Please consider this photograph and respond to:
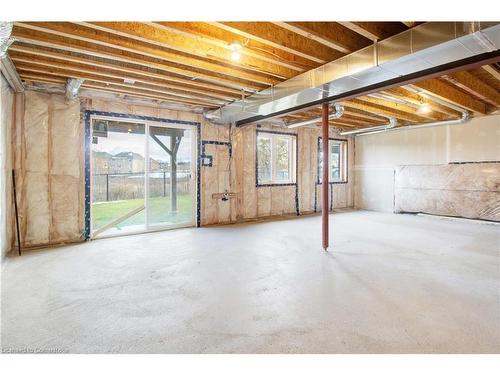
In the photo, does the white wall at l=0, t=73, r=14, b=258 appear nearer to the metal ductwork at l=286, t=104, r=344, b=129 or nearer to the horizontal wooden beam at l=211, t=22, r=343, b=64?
the horizontal wooden beam at l=211, t=22, r=343, b=64

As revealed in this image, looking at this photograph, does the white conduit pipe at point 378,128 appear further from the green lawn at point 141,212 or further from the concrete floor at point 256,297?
the green lawn at point 141,212

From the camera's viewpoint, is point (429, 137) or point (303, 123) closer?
point (303, 123)

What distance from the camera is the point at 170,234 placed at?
484 cm

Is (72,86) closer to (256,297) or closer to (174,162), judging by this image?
(174,162)

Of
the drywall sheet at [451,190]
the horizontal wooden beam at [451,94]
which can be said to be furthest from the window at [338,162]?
the horizontal wooden beam at [451,94]

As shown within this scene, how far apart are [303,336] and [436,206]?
20.3ft

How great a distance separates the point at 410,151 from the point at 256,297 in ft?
21.1

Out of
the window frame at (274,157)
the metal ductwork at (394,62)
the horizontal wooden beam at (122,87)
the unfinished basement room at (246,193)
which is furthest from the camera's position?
the window frame at (274,157)

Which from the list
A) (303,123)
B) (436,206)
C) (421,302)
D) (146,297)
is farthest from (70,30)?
(436,206)

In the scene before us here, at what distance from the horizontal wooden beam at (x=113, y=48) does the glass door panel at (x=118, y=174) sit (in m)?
2.45

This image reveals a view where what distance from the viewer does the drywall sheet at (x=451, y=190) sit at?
562cm

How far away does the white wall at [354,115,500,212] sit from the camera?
577 centimetres
